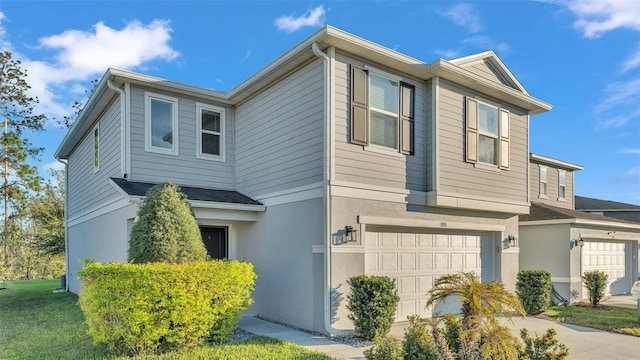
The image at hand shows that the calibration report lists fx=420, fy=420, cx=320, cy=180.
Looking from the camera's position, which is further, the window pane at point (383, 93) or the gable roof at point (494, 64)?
the gable roof at point (494, 64)

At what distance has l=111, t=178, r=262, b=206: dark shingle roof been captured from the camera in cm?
862

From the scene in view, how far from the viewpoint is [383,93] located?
341 inches

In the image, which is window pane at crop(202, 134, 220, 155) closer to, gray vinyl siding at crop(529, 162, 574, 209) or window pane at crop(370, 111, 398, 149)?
window pane at crop(370, 111, 398, 149)

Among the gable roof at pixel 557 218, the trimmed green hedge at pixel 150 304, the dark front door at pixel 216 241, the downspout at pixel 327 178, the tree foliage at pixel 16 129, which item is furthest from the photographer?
the tree foliage at pixel 16 129

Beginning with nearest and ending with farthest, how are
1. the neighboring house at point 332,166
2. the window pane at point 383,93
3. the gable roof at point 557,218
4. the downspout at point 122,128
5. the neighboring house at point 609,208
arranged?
the neighboring house at point 332,166, the window pane at point 383,93, the downspout at point 122,128, the gable roof at point 557,218, the neighboring house at point 609,208

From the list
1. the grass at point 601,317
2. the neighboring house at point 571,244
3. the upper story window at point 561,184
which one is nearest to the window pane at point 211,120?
the grass at point 601,317

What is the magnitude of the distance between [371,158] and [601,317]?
6.82 metres

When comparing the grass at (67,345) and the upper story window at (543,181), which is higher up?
the upper story window at (543,181)

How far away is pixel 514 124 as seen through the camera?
11.3 meters

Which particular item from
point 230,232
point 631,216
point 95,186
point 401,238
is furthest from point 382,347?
point 631,216

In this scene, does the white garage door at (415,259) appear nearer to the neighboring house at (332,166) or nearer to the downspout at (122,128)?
the neighboring house at (332,166)

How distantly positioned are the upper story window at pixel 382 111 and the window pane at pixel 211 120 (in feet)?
14.1

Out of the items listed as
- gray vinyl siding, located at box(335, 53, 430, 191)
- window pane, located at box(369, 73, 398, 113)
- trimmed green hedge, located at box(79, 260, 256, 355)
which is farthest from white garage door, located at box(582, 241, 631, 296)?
trimmed green hedge, located at box(79, 260, 256, 355)

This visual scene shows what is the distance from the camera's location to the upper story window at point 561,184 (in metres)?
17.8
